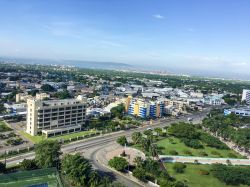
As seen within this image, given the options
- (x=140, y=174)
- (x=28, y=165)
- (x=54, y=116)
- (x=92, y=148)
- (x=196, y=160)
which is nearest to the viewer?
(x=28, y=165)

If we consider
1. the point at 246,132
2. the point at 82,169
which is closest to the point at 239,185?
the point at 82,169

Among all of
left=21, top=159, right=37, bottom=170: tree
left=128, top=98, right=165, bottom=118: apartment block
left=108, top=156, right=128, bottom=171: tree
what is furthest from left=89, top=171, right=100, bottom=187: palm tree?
left=128, top=98, right=165, bottom=118: apartment block

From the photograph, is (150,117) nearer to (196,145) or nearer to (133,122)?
(133,122)

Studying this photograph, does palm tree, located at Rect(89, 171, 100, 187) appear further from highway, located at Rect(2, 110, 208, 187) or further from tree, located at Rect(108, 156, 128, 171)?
tree, located at Rect(108, 156, 128, 171)

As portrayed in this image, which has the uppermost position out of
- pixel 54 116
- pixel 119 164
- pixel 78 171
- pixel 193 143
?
pixel 54 116

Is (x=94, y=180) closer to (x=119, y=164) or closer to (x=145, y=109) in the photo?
(x=119, y=164)

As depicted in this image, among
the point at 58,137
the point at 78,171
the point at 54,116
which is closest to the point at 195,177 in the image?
the point at 78,171

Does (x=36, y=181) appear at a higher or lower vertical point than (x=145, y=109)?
higher
